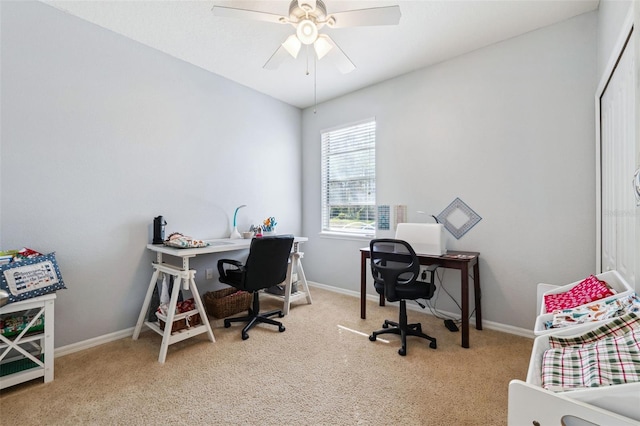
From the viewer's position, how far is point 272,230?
353cm

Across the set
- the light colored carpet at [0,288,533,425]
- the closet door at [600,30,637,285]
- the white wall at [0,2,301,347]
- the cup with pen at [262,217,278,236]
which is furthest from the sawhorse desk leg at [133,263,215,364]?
the closet door at [600,30,637,285]

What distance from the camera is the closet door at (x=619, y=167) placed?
4.54ft

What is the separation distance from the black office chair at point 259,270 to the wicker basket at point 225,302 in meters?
0.18

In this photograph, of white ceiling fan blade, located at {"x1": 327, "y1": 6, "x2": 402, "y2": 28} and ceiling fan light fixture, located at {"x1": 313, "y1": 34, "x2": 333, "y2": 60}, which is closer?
white ceiling fan blade, located at {"x1": 327, "y1": 6, "x2": 402, "y2": 28}

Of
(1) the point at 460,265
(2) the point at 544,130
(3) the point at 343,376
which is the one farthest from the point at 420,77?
→ (3) the point at 343,376

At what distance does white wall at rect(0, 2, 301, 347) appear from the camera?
6.62 feet

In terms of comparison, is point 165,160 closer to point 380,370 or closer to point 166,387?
point 166,387

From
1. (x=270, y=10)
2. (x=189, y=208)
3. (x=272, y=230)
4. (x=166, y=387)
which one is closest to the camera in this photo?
(x=166, y=387)

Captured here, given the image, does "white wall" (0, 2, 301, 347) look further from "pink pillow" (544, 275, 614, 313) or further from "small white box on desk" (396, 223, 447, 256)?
"pink pillow" (544, 275, 614, 313)

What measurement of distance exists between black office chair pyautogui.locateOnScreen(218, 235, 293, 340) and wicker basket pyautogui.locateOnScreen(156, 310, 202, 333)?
13.7 inches

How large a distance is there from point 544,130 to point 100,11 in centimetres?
371

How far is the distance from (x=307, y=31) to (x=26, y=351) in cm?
283

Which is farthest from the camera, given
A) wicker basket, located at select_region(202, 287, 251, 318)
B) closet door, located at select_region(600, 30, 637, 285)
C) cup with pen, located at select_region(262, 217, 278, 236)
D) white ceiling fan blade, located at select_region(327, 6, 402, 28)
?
cup with pen, located at select_region(262, 217, 278, 236)

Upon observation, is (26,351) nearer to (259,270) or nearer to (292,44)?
(259,270)
